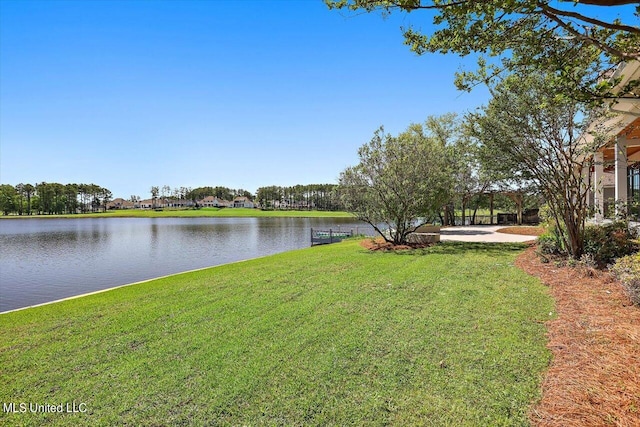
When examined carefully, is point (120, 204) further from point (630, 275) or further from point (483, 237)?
point (630, 275)

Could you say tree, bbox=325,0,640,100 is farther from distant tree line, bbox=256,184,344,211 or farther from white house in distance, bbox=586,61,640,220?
distant tree line, bbox=256,184,344,211

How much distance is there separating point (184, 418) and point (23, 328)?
15.2 ft

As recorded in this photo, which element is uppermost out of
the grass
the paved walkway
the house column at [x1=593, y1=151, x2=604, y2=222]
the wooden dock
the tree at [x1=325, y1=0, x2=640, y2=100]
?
the tree at [x1=325, y1=0, x2=640, y2=100]

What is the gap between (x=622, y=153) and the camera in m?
8.50

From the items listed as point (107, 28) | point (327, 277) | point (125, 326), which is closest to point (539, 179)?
point (327, 277)

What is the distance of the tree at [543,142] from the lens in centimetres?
759

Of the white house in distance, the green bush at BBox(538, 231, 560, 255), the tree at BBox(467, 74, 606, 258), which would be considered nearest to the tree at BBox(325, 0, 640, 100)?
the white house in distance

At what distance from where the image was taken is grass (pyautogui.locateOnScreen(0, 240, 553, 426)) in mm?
2734

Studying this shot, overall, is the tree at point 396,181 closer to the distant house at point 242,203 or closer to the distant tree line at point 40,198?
the distant tree line at point 40,198

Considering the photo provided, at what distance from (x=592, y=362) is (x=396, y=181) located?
9914 mm

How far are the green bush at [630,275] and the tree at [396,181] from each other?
7.12 m

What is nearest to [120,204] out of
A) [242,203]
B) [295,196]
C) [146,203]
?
[146,203]

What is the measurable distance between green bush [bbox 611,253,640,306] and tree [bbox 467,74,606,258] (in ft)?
6.63

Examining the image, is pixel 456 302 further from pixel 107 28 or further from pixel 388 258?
pixel 107 28
